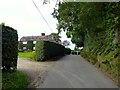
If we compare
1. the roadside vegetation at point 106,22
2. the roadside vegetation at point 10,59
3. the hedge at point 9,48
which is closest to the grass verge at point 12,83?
the roadside vegetation at point 10,59

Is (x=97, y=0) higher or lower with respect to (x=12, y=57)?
higher

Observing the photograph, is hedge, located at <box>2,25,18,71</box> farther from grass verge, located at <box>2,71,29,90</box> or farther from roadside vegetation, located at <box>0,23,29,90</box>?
grass verge, located at <box>2,71,29,90</box>

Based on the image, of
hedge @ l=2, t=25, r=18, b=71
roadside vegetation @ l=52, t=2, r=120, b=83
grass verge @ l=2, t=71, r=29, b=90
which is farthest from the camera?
roadside vegetation @ l=52, t=2, r=120, b=83

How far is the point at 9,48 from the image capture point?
13094 millimetres

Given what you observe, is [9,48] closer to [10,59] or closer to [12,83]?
[10,59]

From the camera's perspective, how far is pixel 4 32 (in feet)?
41.6

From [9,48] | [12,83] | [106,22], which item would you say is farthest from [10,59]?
[106,22]

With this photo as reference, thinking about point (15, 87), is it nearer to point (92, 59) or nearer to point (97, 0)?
point (97, 0)

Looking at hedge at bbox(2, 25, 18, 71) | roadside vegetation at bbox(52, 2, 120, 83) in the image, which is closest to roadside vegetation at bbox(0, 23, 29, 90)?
hedge at bbox(2, 25, 18, 71)

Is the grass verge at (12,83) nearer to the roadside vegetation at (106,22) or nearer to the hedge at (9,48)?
the hedge at (9,48)

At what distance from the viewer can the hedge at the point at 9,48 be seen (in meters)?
12.6

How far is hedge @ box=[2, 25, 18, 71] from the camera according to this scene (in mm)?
12619

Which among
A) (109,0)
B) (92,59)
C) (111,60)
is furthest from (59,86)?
(92,59)

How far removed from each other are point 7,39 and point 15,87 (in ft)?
11.1
